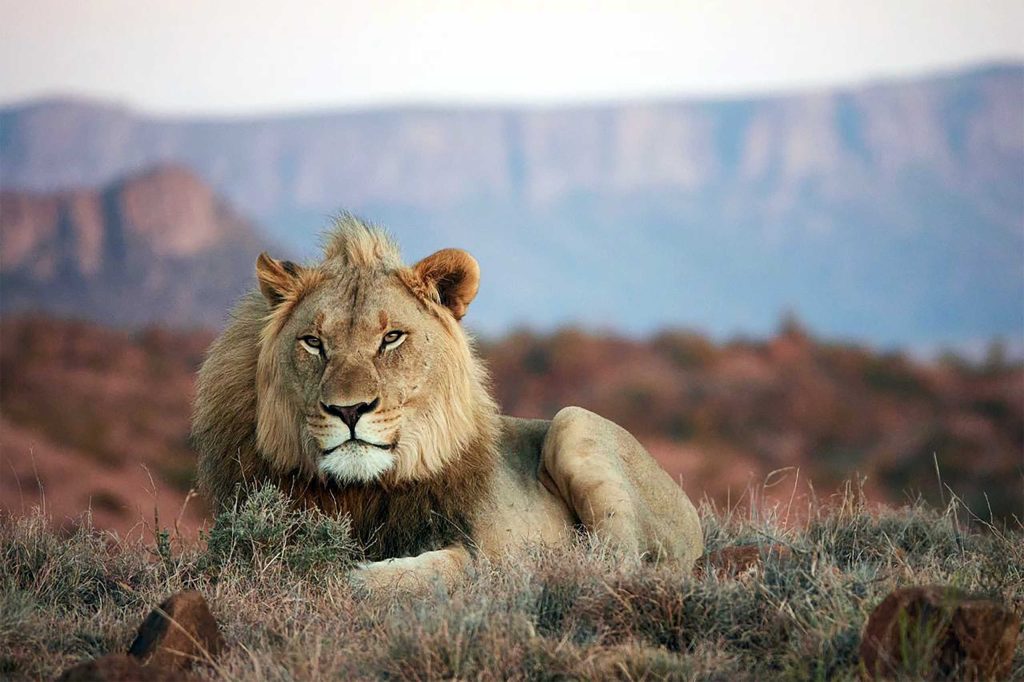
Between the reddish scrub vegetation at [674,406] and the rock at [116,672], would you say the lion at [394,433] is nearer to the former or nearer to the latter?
the rock at [116,672]

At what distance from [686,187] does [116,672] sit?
11319 cm

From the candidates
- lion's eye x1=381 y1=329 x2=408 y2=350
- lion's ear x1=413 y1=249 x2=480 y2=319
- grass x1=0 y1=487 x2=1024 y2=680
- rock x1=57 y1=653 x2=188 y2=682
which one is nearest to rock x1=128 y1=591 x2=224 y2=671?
grass x1=0 y1=487 x2=1024 y2=680

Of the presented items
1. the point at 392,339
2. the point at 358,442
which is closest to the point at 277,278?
the point at 392,339

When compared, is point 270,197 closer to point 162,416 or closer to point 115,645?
point 162,416

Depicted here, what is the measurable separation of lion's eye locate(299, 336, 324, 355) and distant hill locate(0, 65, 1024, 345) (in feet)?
270

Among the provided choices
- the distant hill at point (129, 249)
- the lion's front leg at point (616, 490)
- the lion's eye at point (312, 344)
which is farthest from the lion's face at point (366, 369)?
the distant hill at point (129, 249)

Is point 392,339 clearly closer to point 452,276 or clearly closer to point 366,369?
point 366,369

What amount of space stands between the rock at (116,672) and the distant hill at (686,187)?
84176mm

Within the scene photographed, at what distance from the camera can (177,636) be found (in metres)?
4.84

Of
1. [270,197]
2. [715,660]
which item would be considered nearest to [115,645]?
[715,660]

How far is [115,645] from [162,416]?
1282 inches

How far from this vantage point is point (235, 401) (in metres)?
6.73

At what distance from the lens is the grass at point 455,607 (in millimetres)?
4828

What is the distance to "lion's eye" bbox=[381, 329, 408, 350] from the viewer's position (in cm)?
629
